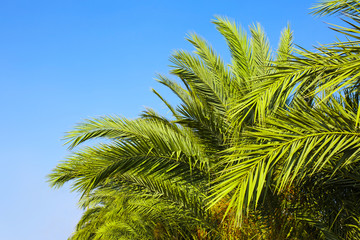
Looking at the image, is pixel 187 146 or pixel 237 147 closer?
pixel 237 147

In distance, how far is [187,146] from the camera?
8.26 metres

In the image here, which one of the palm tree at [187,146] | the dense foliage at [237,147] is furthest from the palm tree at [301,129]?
the palm tree at [187,146]

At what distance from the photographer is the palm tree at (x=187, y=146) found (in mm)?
7613

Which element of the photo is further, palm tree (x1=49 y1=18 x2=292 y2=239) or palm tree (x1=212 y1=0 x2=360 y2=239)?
palm tree (x1=49 y1=18 x2=292 y2=239)

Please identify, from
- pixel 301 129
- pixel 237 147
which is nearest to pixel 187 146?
pixel 237 147

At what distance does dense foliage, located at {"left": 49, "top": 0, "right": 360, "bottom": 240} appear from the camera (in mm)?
5688

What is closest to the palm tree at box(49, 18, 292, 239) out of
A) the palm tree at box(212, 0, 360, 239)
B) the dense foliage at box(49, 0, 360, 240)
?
the dense foliage at box(49, 0, 360, 240)

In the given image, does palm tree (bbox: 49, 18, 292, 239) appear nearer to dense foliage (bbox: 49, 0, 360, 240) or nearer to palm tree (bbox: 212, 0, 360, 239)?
dense foliage (bbox: 49, 0, 360, 240)

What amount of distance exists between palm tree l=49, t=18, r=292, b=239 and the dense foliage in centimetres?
2

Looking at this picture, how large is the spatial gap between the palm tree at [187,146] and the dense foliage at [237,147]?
0.07ft

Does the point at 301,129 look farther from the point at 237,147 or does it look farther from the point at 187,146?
the point at 187,146

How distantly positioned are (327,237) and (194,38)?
5.04m

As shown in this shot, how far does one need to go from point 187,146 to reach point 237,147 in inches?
66.2

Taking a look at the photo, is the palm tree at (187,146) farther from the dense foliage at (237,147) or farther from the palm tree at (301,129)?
the palm tree at (301,129)
